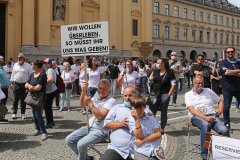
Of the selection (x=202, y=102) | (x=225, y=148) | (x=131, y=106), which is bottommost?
(x=225, y=148)

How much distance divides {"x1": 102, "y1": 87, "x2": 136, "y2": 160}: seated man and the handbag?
375cm

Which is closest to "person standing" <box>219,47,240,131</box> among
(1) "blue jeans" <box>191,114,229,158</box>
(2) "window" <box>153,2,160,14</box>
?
(1) "blue jeans" <box>191,114,229,158</box>

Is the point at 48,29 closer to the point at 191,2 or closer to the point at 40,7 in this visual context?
the point at 40,7

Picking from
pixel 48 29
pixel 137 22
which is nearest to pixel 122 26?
pixel 137 22

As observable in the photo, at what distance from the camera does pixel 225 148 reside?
5074mm

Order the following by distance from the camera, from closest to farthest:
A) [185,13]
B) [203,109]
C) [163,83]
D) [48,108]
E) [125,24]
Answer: [203,109], [163,83], [48,108], [125,24], [185,13]

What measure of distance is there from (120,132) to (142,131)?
1.26ft

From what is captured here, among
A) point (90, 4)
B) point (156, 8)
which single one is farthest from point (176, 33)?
point (90, 4)

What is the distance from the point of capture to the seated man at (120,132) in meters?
5.24

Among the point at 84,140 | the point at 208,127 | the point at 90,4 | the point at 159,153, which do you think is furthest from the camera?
the point at 90,4

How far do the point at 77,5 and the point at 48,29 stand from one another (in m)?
4.22

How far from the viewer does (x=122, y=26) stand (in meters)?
43.0

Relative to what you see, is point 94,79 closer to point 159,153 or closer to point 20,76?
point 20,76

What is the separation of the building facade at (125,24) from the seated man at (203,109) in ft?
53.4
